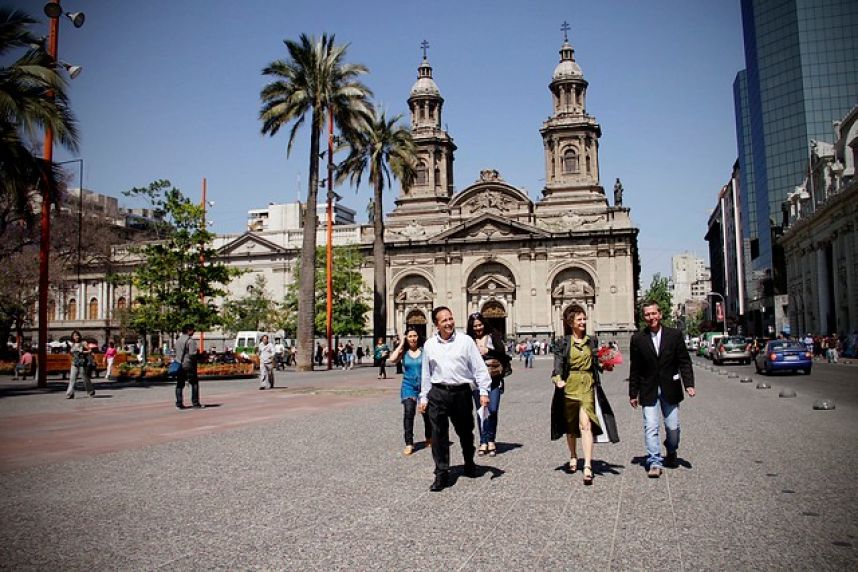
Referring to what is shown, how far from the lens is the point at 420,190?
2744 inches

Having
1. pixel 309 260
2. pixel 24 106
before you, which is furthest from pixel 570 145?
pixel 24 106

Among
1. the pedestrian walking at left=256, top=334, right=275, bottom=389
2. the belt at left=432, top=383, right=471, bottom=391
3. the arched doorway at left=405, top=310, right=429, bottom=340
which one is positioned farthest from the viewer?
the arched doorway at left=405, top=310, right=429, bottom=340

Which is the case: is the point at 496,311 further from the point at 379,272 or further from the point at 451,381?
the point at 451,381

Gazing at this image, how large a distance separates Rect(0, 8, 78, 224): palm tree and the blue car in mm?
24365

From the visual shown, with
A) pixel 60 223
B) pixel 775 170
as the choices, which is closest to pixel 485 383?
pixel 60 223

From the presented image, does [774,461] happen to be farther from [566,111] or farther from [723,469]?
[566,111]

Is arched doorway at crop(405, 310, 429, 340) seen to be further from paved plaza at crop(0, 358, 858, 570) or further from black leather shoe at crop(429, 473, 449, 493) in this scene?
black leather shoe at crop(429, 473, 449, 493)

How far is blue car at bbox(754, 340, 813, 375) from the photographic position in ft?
86.3

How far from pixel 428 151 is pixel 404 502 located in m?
63.3

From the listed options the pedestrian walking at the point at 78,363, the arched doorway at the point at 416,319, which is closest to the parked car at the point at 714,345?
the arched doorway at the point at 416,319

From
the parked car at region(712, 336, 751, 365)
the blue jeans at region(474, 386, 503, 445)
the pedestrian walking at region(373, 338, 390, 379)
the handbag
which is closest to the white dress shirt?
the blue jeans at region(474, 386, 503, 445)

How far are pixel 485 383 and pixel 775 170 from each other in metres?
93.0

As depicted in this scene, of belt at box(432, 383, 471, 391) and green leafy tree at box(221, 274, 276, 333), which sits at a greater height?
green leafy tree at box(221, 274, 276, 333)

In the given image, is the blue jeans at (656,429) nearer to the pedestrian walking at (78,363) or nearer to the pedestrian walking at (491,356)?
the pedestrian walking at (491,356)
